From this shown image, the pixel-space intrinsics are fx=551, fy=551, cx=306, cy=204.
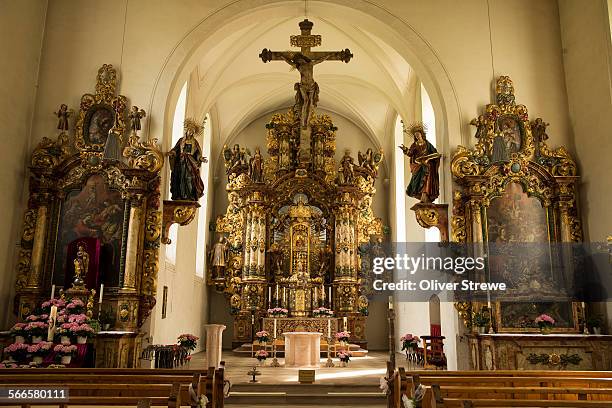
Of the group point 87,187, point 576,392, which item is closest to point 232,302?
point 87,187

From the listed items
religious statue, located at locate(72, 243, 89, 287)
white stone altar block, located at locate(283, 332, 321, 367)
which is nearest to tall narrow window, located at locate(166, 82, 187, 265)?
white stone altar block, located at locate(283, 332, 321, 367)

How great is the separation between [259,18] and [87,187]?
504cm

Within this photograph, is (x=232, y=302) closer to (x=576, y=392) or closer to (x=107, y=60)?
(x=107, y=60)

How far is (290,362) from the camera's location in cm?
1288

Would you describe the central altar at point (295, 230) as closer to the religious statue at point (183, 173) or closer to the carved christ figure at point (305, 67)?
the carved christ figure at point (305, 67)

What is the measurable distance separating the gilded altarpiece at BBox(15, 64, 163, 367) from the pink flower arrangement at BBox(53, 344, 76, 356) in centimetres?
151

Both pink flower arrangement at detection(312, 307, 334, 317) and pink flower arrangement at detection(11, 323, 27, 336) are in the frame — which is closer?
pink flower arrangement at detection(11, 323, 27, 336)

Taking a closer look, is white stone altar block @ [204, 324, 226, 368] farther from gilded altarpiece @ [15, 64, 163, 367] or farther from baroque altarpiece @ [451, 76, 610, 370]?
Answer: baroque altarpiece @ [451, 76, 610, 370]

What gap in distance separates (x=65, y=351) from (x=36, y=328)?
75cm

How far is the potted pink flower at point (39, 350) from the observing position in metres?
7.76

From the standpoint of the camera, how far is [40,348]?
25.6ft

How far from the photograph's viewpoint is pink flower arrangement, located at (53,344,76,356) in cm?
779

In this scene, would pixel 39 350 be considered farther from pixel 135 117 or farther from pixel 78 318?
pixel 135 117

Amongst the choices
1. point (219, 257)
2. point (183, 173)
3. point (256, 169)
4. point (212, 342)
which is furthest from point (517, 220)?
point (219, 257)
